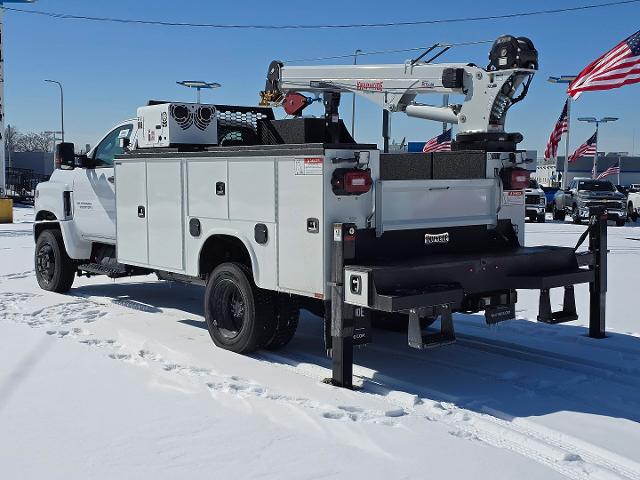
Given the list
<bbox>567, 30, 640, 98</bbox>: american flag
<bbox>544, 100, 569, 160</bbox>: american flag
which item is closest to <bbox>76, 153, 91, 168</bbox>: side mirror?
<bbox>567, 30, 640, 98</bbox>: american flag

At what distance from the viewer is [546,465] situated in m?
4.32

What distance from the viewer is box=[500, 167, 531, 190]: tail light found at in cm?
679

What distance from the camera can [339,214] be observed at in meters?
5.75

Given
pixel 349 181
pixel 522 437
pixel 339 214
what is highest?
pixel 349 181

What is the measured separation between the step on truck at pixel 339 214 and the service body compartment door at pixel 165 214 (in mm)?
20

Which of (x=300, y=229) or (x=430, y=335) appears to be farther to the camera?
(x=300, y=229)

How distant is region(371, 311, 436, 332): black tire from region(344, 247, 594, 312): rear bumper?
1.53 m

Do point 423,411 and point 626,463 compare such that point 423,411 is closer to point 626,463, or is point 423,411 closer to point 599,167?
point 626,463

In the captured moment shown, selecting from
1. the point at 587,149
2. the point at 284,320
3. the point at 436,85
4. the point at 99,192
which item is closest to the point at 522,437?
the point at 284,320

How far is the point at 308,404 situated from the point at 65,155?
17.9 ft

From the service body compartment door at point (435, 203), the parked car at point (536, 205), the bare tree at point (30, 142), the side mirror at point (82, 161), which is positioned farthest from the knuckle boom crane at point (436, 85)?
the bare tree at point (30, 142)

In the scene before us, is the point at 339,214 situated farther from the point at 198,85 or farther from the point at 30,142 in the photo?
the point at 30,142

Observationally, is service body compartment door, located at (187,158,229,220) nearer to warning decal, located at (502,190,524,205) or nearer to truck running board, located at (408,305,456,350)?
truck running board, located at (408,305,456,350)

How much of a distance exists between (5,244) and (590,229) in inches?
543
